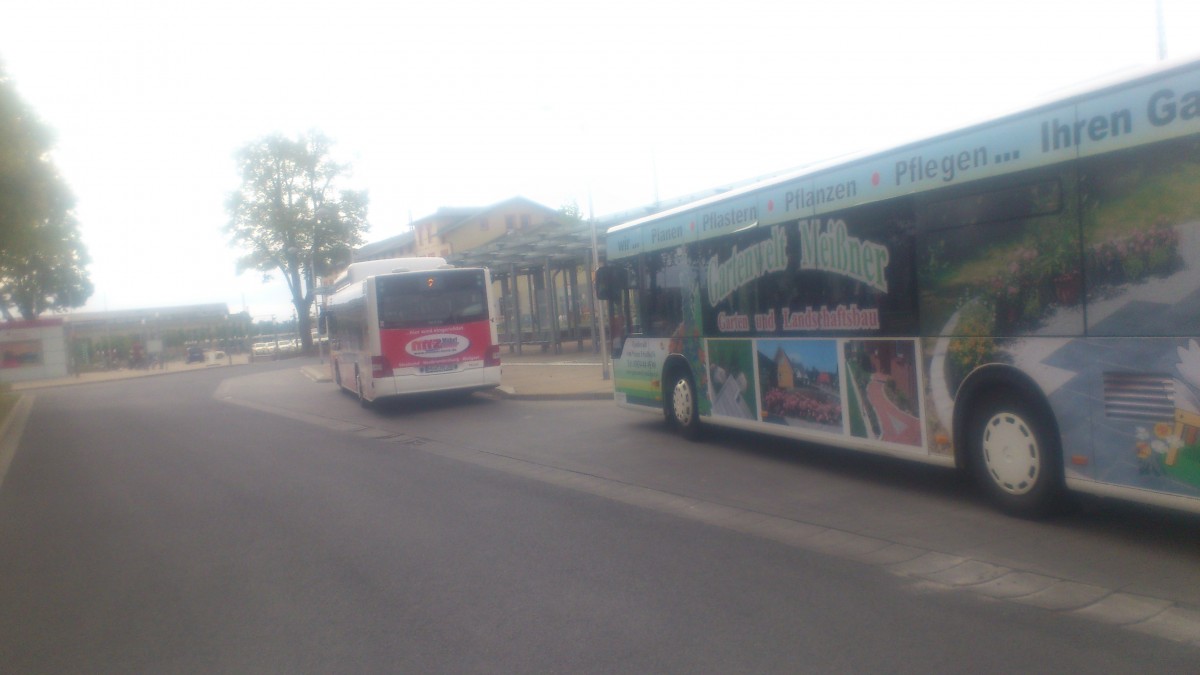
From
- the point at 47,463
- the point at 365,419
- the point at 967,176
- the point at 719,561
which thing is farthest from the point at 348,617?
the point at 365,419

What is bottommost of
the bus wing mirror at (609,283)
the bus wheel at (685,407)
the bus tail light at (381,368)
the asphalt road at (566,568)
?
the asphalt road at (566,568)

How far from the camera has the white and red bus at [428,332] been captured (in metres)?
18.2

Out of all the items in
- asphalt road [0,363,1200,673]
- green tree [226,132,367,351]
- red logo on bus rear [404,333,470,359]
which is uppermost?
green tree [226,132,367,351]

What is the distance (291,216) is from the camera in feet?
218

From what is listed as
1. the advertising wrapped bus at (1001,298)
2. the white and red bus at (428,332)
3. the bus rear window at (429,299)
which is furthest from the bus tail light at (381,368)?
the advertising wrapped bus at (1001,298)

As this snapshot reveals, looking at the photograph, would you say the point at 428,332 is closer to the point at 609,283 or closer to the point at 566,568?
the point at 609,283

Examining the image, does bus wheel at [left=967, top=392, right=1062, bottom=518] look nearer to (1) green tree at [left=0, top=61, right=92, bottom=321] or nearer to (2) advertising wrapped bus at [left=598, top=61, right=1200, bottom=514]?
(2) advertising wrapped bus at [left=598, top=61, right=1200, bottom=514]

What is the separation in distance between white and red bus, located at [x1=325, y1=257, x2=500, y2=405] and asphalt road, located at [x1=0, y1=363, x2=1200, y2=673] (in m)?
5.80

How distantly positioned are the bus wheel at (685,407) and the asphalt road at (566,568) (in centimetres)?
46

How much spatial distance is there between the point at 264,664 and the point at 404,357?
1344cm

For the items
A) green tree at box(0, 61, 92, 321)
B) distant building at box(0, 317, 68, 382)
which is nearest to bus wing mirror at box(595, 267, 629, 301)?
green tree at box(0, 61, 92, 321)

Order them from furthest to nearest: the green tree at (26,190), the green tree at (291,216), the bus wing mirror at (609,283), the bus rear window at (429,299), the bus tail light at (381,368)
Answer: the green tree at (291,216) → the green tree at (26,190) → the bus rear window at (429,299) → the bus tail light at (381,368) → the bus wing mirror at (609,283)

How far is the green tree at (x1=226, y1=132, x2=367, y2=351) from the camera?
6650 centimetres

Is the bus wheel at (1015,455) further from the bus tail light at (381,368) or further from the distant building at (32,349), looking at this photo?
the distant building at (32,349)
